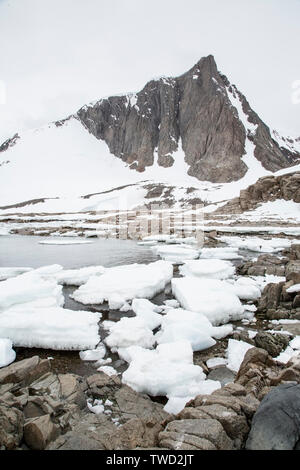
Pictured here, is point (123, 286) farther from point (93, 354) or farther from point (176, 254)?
point (176, 254)

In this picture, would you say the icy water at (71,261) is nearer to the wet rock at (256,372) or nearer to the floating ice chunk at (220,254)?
the wet rock at (256,372)

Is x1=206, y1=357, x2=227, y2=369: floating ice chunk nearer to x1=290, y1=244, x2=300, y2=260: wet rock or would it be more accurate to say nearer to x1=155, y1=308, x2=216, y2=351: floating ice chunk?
x1=155, y1=308, x2=216, y2=351: floating ice chunk

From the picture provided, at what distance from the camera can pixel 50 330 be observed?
20.2 feet

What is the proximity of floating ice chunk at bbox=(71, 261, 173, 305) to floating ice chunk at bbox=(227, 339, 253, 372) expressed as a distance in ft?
11.7

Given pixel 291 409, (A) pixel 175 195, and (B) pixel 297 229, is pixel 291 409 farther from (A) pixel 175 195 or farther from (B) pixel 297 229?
(A) pixel 175 195

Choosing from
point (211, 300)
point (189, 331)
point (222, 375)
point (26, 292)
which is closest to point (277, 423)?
point (222, 375)

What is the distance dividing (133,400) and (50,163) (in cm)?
12942

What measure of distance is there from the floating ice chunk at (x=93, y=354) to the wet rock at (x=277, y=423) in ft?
10.9

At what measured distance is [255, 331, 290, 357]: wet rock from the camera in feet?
17.9

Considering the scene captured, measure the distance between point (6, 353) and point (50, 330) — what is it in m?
1.01

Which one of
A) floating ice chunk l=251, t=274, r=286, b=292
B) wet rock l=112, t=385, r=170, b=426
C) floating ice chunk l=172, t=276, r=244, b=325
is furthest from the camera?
floating ice chunk l=251, t=274, r=286, b=292

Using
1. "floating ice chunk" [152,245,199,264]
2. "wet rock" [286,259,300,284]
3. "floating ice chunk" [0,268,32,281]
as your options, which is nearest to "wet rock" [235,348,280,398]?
"wet rock" [286,259,300,284]

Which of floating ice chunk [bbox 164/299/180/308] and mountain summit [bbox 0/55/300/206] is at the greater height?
mountain summit [bbox 0/55/300/206]

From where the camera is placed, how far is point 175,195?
7206cm
